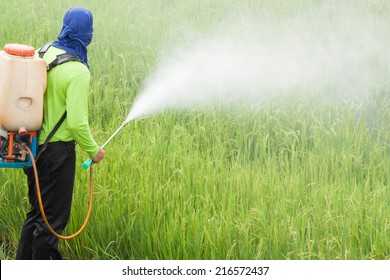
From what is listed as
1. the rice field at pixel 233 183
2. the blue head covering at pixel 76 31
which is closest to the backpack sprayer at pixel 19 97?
the blue head covering at pixel 76 31

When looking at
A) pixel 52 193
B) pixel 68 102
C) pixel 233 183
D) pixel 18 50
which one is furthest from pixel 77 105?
pixel 233 183

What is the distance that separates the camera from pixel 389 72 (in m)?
A: 6.06

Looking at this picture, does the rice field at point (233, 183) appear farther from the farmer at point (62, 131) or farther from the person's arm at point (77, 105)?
the person's arm at point (77, 105)

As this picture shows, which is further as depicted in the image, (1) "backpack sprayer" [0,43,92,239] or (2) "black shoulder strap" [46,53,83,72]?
(2) "black shoulder strap" [46,53,83,72]

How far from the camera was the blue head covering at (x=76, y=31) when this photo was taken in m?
3.40

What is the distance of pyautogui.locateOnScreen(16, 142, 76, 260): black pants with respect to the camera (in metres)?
3.46

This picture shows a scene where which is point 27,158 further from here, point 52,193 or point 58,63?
point 58,63

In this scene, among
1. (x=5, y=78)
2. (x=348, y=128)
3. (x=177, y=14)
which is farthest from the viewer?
(x=177, y=14)

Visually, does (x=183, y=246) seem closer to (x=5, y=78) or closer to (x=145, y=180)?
(x=145, y=180)

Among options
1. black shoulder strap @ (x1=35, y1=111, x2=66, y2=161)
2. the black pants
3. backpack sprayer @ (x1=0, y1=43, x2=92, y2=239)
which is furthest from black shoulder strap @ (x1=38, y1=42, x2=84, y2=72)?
the black pants

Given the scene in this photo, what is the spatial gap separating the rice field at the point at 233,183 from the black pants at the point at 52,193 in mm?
310

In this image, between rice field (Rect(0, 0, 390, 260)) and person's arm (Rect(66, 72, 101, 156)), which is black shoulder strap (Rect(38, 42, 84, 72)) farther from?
rice field (Rect(0, 0, 390, 260))

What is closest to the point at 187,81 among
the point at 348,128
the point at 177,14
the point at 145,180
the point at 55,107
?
the point at 348,128

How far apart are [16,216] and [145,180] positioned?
0.91 metres
